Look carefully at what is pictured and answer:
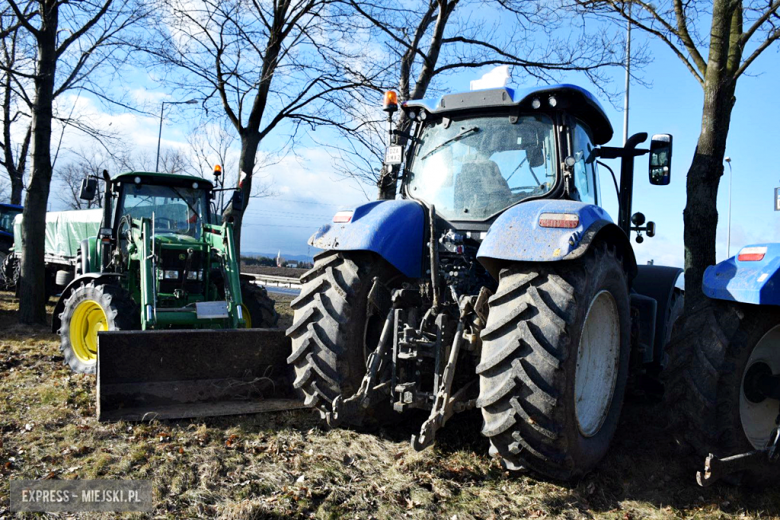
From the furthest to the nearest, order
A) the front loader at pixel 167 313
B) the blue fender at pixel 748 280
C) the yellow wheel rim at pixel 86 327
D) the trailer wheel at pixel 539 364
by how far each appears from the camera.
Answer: the yellow wheel rim at pixel 86 327 < the front loader at pixel 167 313 < the blue fender at pixel 748 280 < the trailer wheel at pixel 539 364

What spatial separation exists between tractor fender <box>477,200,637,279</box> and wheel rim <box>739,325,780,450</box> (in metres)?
1.44

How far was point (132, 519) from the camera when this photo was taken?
333cm

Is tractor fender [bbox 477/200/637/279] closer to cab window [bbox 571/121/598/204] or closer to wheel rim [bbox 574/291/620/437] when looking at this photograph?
wheel rim [bbox 574/291/620/437]

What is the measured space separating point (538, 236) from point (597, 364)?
3.71 feet

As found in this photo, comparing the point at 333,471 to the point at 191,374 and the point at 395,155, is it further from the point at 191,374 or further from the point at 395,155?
the point at 395,155

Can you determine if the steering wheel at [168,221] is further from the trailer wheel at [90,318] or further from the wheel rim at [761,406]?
the wheel rim at [761,406]

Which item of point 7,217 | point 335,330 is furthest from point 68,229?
point 335,330

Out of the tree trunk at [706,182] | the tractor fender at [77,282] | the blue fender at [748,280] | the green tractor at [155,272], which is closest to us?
the blue fender at [748,280]

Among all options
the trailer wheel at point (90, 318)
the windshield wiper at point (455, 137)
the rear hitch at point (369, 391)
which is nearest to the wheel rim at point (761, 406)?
the rear hitch at point (369, 391)

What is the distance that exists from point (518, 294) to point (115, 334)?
345 centimetres

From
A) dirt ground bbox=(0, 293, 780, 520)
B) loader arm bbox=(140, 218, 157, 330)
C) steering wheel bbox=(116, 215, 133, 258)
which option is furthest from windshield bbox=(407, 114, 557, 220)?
steering wheel bbox=(116, 215, 133, 258)

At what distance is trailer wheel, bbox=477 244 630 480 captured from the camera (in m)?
3.44

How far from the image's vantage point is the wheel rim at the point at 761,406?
4.21 meters

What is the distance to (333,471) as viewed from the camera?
4031 millimetres
